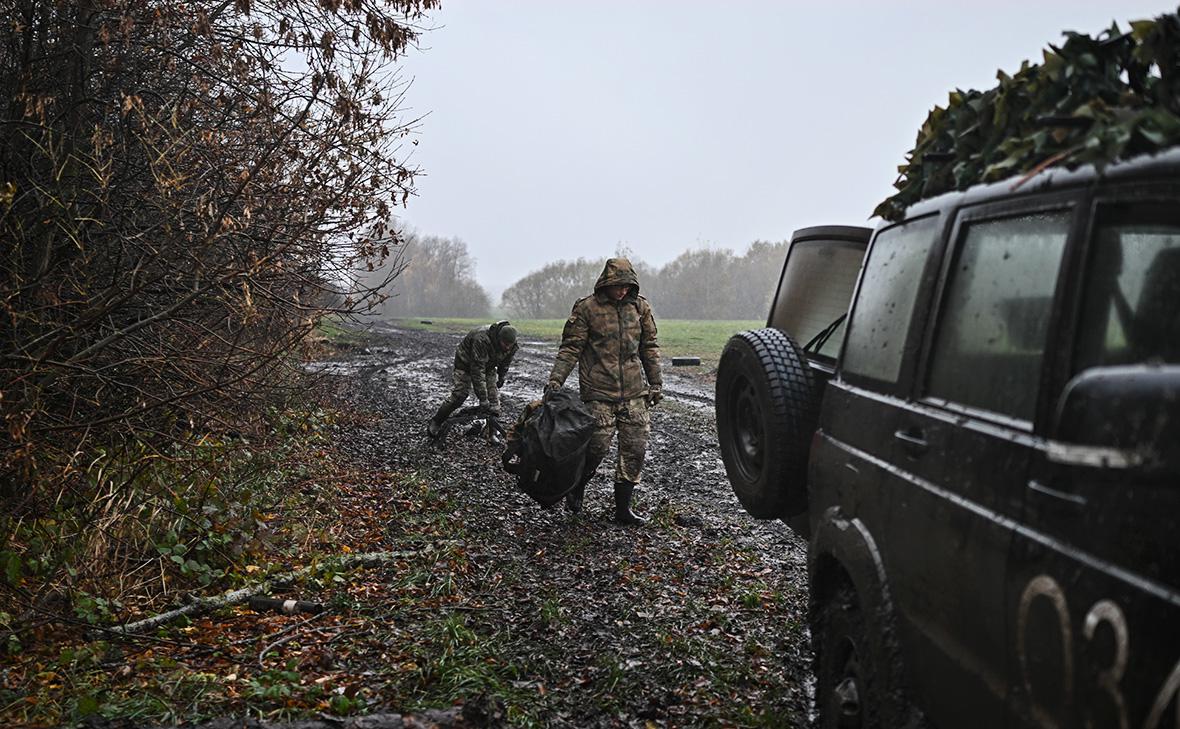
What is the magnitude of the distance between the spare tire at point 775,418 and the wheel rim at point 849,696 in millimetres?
920

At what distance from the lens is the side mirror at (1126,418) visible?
1.53 meters

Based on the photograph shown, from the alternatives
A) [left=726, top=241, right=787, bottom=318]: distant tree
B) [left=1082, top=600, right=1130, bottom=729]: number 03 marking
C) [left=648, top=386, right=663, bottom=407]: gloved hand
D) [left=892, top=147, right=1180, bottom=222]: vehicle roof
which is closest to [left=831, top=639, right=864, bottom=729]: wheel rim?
[left=1082, top=600, right=1130, bottom=729]: number 03 marking

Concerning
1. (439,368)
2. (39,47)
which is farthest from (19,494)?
(439,368)

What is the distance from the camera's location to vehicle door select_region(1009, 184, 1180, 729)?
60.8 inches

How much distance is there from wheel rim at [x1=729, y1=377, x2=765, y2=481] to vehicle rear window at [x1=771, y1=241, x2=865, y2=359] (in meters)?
0.50

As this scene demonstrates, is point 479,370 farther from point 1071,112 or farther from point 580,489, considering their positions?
point 1071,112

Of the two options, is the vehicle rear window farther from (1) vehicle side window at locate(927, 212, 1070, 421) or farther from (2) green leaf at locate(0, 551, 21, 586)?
(2) green leaf at locate(0, 551, 21, 586)

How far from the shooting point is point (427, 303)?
280ft

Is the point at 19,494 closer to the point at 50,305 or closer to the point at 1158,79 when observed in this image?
the point at 50,305

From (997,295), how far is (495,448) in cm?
859

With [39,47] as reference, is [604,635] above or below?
below

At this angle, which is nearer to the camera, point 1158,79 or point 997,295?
point 1158,79

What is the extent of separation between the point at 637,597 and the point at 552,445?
1.70 m

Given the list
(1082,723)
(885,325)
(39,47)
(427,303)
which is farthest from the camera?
(427,303)
